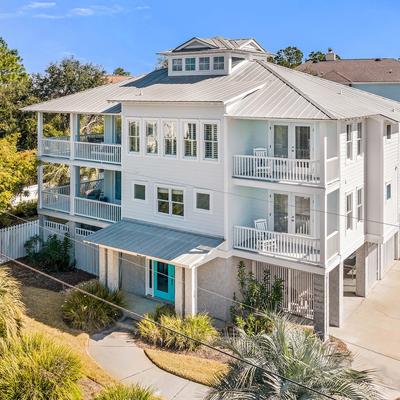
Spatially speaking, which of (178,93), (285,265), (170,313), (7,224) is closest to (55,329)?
(170,313)

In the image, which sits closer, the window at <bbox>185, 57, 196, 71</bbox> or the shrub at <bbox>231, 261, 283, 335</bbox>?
the shrub at <bbox>231, 261, 283, 335</bbox>

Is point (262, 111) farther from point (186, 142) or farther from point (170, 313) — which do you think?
point (170, 313)

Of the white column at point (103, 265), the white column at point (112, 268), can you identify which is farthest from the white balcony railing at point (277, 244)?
the white column at point (103, 265)

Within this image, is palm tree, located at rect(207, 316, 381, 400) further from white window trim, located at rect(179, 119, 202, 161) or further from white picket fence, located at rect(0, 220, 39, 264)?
white picket fence, located at rect(0, 220, 39, 264)

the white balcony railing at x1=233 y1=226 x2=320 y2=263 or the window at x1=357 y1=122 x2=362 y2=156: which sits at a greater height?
the window at x1=357 y1=122 x2=362 y2=156

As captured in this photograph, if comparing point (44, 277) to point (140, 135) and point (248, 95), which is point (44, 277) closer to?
point (140, 135)

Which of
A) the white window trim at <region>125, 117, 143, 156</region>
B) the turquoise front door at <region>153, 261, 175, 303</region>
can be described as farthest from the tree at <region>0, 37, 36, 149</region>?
the turquoise front door at <region>153, 261, 175, 303</region>

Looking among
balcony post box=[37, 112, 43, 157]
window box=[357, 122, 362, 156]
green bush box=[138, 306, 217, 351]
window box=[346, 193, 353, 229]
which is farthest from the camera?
balcony post box=[37, 112, 43, 157]
